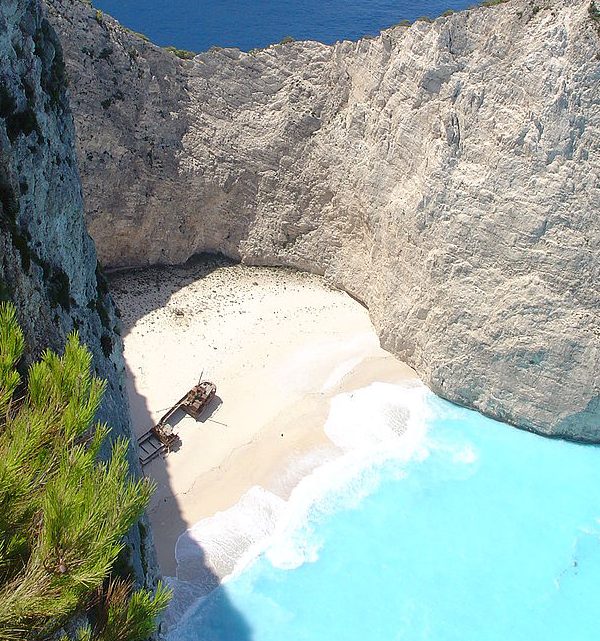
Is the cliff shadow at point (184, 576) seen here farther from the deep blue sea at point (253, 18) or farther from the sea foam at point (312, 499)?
the deep blue sea at point (253, 18)

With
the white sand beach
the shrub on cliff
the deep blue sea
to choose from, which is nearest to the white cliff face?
the white sand beach

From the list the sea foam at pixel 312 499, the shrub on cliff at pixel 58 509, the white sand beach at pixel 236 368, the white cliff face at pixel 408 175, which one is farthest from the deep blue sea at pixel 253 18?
the shrub on cliff at pixel 58 509

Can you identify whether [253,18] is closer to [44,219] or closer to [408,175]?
[408,175]

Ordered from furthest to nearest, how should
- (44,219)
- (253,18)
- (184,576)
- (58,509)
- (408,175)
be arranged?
(253,18) → (408,175) → (184,576) → (44,219) → (58,509)

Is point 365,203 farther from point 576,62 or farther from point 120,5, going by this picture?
point 120,5

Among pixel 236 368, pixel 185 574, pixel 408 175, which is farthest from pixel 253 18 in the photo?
pixel 185 574

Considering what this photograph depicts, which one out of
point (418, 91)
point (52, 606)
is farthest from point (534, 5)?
point (52, 606)
